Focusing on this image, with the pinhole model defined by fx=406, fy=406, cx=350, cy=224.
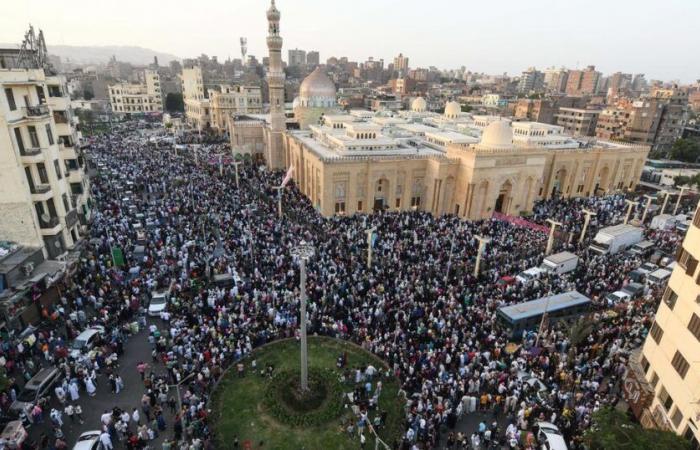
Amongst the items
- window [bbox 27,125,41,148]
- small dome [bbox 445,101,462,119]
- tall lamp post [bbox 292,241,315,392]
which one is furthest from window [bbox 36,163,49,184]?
small dome [bbox 445,101,462,119]

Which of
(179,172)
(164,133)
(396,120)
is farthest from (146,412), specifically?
(164,133)

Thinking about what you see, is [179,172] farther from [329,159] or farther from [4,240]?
[4,240]

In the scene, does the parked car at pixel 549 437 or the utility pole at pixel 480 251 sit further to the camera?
the utility pole at pixel 480 251

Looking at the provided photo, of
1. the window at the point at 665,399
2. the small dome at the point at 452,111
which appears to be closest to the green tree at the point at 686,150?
the small dome at the point at 452,111

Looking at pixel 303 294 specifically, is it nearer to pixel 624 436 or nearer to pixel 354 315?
pixel 354 315

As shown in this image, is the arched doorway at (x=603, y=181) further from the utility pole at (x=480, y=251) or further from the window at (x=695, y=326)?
the window at (x=695, y=326)

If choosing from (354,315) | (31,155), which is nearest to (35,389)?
(31,155)
